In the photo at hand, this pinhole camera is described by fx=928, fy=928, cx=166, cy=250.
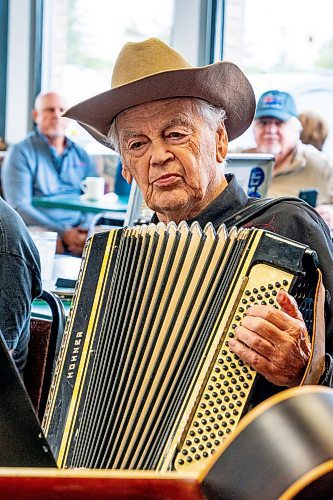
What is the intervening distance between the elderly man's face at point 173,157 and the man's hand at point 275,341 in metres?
0.52

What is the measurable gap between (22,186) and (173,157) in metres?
4.84

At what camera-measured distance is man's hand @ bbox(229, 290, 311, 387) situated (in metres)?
1.62

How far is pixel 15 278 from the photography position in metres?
2.15

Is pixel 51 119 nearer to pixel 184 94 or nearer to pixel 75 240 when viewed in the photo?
pixel 75 240

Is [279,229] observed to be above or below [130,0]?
below

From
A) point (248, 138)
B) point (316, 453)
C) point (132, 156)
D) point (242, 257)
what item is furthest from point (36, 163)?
point (316, 453)

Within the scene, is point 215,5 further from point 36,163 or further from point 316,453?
point 316,453

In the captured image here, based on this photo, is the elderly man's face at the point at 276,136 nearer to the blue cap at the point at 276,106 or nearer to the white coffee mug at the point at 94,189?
the blue cap at the point at 276,106

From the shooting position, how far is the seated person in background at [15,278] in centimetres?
212

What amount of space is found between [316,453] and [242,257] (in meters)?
1.12

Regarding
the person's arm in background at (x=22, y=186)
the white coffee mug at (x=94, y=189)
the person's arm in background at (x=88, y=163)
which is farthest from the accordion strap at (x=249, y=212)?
the person's arm in background at (x=88, y=163)

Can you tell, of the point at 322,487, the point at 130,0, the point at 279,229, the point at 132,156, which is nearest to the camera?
the point at 322,487

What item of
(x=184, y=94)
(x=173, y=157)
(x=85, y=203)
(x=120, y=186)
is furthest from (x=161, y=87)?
(x=120, y=186)

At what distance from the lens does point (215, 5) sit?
752 centimetres
